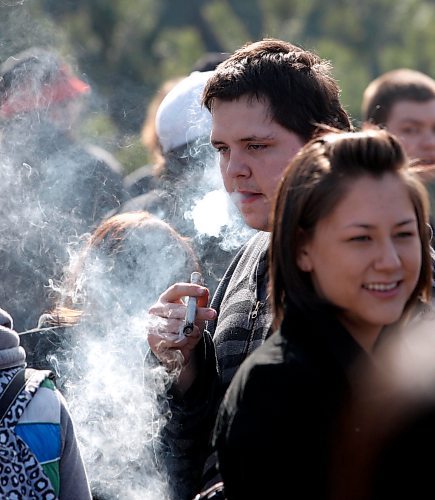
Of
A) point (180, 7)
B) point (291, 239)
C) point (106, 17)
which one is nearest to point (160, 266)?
point (291, 239)

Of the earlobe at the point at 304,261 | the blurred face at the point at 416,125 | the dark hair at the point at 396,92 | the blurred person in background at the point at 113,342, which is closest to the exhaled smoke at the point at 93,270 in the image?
the blurred person in background at the point at 113,342

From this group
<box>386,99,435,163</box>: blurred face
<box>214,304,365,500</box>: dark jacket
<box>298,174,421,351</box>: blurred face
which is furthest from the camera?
<box>386,99,435,163</box>: blurred face

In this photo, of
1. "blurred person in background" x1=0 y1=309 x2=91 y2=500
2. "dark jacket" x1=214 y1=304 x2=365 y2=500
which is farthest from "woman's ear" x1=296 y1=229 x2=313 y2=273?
"blurred person in background" x1=0 y1=309 x2=91 y2=500

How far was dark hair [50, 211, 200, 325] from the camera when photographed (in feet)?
11.0

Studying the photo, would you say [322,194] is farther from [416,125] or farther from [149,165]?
[416,125]

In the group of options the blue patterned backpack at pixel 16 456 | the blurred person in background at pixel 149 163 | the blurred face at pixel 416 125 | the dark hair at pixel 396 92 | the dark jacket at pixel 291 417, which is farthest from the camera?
the dark hair at pixel 396 92

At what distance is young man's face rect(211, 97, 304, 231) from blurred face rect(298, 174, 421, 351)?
0.59 meters

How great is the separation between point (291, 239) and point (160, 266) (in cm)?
131

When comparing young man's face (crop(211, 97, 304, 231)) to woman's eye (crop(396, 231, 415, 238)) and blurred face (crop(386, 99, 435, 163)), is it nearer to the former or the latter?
woman's eye (crop(396, 231, 415, 238))

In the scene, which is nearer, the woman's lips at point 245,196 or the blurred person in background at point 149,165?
the woman's lips at point 245,196

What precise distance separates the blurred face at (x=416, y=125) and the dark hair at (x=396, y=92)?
0.10ft

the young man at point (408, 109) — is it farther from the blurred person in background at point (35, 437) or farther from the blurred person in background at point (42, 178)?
the blurred person in background at point (35, 437)

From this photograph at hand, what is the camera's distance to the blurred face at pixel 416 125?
4.80m

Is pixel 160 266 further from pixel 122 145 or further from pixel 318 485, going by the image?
pixel 318 485
